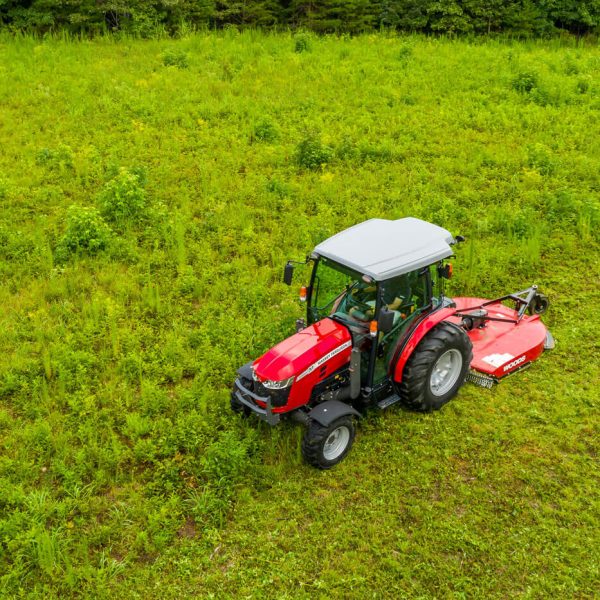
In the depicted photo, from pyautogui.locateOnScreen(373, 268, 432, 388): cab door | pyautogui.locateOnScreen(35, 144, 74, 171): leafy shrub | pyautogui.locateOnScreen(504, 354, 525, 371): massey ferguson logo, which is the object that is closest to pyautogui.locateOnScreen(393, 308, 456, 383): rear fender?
pyautogui.locateOnScreen(373, 268, 432, 388): cab door

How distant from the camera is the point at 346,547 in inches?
241

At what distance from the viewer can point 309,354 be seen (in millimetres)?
6898

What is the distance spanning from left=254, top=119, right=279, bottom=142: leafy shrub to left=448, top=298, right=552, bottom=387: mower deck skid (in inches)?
292

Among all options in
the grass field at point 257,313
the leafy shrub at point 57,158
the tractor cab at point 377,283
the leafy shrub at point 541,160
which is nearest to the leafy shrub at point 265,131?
the grass field at point 257,313

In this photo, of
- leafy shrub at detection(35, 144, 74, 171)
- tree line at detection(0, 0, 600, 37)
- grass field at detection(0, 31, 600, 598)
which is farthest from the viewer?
tree line at detection(0, 0, 600, 37)

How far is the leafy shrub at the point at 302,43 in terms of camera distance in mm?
19578

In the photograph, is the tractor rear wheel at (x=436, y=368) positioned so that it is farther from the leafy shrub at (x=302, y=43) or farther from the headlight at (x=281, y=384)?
the leafy shrub at (x=302, y=43)

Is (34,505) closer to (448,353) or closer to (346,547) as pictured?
(346,547)

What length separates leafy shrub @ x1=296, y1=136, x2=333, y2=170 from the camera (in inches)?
534

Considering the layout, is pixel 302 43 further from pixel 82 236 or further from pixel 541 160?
pixel 82 236

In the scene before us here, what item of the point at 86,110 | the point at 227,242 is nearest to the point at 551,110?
the point at 227,242

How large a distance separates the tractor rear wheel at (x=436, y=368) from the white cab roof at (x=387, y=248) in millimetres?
959

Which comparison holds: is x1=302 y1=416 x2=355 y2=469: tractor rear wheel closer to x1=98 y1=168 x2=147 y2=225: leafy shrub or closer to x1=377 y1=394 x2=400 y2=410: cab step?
x1=377 y1=394 x2=400 y2=410: cab step

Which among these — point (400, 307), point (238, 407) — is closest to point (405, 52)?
point (400, 307)
